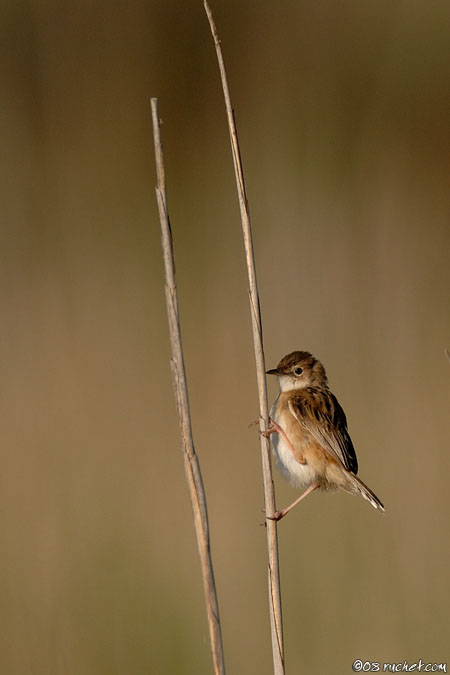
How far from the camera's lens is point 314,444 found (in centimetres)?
347

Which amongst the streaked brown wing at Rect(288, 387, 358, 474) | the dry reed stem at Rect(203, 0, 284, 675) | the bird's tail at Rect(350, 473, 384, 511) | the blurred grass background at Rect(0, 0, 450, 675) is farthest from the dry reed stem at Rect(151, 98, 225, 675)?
the blurred grass background at Rect(0, 0, 450, 675)

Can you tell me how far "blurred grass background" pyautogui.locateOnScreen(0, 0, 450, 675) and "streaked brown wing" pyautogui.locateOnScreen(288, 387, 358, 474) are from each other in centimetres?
69

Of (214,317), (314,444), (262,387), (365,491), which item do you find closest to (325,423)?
(314,444)

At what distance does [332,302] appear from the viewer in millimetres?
5117

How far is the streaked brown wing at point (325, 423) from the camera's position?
→ 3377 millimetres

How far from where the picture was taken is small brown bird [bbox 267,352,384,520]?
339 cm

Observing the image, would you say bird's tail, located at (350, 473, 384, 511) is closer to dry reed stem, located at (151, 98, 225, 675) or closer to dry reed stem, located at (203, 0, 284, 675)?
dry reed stem, located at (203, 0, 284, 675)

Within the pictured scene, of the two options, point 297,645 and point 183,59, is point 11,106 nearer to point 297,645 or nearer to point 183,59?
point 183,59

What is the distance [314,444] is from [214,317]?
2042 millimetres

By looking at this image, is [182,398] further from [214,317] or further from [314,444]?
[214,317]

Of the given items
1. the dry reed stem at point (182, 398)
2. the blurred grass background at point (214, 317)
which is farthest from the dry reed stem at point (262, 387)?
the blurred grass background at point (214, 317)

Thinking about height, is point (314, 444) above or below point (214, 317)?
below

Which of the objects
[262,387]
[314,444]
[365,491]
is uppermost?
[262,387]

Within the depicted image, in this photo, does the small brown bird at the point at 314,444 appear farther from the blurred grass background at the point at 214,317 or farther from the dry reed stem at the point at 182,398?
the dry reed stem at the point at 182,398
